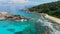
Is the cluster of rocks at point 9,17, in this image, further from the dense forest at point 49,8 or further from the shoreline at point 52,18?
the dense forest at point 49,8

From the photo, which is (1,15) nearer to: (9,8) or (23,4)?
(9,8)

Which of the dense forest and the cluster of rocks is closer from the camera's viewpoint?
the cluster of rocks

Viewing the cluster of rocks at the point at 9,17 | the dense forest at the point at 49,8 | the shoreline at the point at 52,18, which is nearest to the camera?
the shoreline at the point at 52,18

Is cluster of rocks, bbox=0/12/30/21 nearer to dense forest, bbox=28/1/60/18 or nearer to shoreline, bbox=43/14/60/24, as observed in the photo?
shoreline, bbox=43/14/60/24

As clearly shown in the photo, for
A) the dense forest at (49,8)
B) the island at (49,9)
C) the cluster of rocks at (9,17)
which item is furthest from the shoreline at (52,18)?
the cluster of rocks at (9,17)

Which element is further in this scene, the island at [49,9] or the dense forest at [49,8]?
the dense forest at [49,8]

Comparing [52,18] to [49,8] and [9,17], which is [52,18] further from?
[9,17]

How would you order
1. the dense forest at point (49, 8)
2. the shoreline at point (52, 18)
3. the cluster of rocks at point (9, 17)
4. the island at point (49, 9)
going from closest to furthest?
1. the shoreline at point (52, 18)
2. the cluster of rocks at point (9, 17)
3. the island at point (49, 9)
4. the dense forest at point (49, 8)

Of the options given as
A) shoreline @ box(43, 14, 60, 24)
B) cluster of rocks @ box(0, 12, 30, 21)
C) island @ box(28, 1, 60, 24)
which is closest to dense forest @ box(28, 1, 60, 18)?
island @ box(28, 1, 60, 24)
